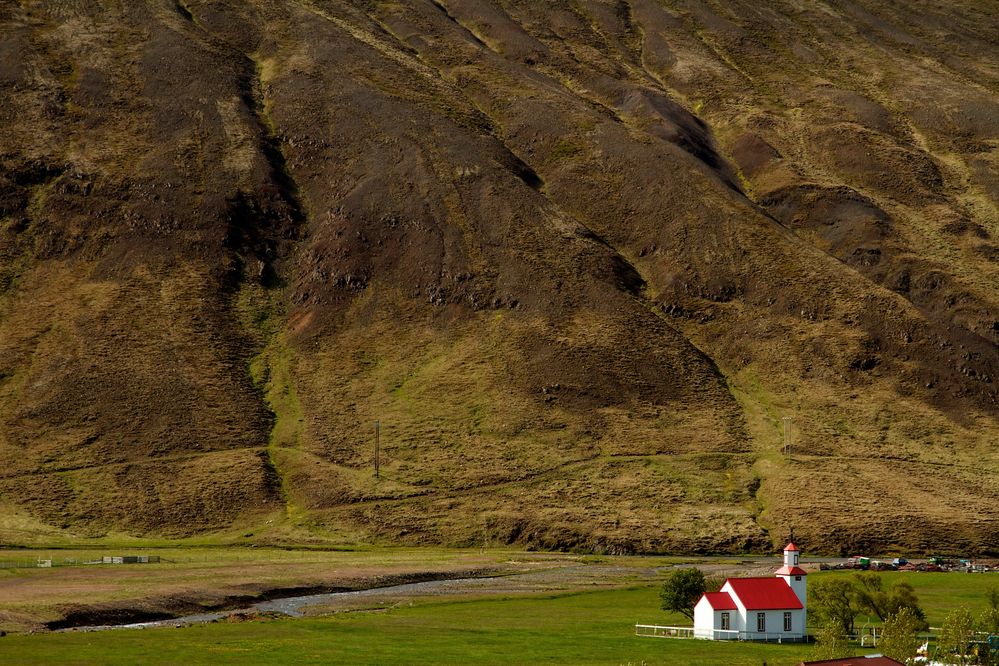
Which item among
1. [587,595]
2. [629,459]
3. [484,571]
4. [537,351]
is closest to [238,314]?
[537,351]

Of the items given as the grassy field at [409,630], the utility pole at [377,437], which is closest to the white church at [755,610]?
the grassy field at [409,630]

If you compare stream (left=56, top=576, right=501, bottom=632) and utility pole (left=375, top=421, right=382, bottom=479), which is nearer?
stream (left=56, top=576, right=501, bottom=632)

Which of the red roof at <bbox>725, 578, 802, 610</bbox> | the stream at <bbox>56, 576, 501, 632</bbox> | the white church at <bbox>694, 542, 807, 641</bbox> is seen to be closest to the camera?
the white church at <bbox>694, 542, 807, 641</bbox>

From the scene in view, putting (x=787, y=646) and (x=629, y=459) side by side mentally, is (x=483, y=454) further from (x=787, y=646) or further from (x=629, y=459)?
(x=787, y=646)

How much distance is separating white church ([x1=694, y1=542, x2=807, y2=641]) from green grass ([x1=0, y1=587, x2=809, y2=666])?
7.70 feet

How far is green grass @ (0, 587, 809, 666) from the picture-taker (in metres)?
69.1

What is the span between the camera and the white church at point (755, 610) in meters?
82.0

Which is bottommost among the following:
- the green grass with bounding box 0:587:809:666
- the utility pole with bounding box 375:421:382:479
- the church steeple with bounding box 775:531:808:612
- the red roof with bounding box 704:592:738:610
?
the green grass with bounding box 0:587:809:666

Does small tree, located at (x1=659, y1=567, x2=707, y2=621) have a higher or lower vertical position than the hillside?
lower

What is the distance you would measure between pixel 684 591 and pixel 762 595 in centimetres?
581

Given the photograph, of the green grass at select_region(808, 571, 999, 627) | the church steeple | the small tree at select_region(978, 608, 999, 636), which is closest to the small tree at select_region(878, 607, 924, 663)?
the small tree at select_region(978, 608, 999, 636)

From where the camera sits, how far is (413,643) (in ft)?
247

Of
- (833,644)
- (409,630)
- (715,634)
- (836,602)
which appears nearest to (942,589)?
(836,602)

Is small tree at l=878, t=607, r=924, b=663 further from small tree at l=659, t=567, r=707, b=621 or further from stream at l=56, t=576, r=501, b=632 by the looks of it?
stream at l=56, t=576, r=501, b=632
